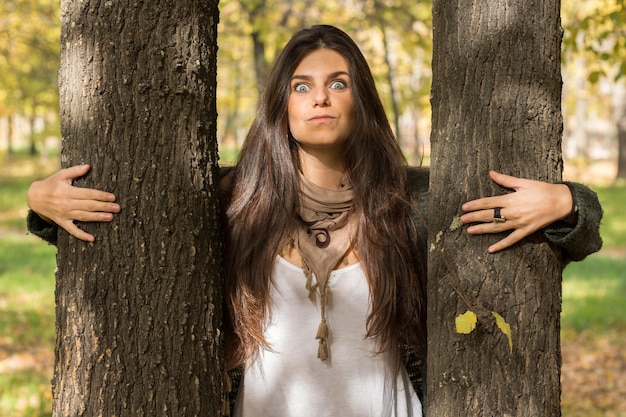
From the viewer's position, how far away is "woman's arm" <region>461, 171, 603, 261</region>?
223cm

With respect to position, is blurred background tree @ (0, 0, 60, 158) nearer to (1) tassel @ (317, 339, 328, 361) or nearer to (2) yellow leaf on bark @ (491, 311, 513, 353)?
(1) tassel @ (317, 339, 328, 361)

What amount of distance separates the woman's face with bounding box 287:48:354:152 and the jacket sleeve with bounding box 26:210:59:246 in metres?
0.91

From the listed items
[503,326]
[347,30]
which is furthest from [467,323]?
[347,30]

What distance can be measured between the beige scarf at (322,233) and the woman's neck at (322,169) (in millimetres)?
40

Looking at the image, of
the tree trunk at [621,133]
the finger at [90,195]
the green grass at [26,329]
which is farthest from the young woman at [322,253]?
the tree trunk at [621,133]

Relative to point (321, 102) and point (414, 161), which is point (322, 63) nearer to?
point (321, 102)

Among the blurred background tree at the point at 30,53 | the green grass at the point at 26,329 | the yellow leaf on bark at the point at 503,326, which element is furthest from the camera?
the blurred background tree at the point at 30,53

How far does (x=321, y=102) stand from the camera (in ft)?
8.58

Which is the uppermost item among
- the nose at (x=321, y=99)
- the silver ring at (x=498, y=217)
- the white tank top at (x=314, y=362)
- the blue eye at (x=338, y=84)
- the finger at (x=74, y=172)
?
the blue eye at (x=338, y=84)

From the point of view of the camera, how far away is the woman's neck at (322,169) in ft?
9.10

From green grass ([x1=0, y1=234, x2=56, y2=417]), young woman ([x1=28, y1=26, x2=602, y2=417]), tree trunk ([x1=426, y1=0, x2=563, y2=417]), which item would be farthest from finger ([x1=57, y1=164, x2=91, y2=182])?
green grass ([x1=0, y1=234, x2=56, y2=417])

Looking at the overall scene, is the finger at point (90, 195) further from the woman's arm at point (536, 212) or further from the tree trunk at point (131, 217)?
the woman's arm at point (536, 212)

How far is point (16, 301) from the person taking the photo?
8695mm

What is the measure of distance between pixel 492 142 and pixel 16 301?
304 inches
